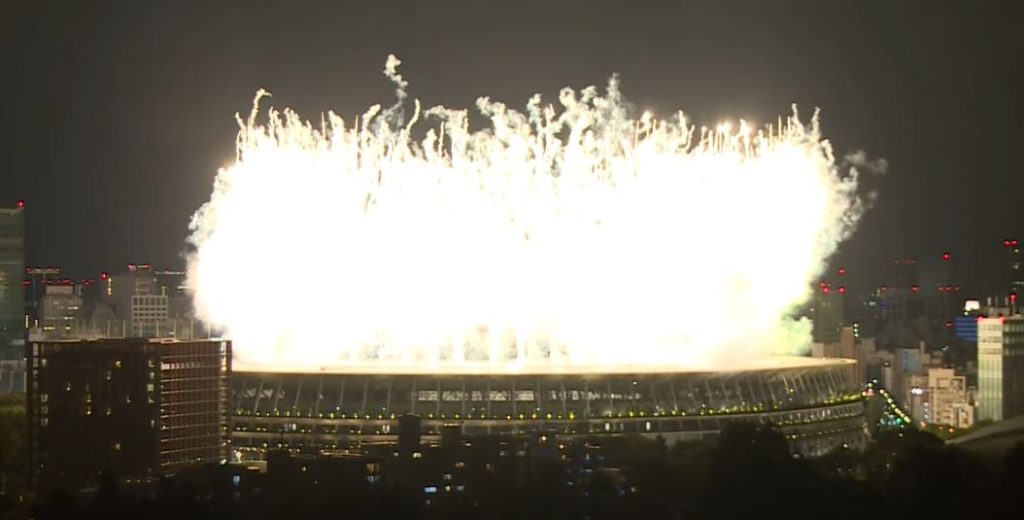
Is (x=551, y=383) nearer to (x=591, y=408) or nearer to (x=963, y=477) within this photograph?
(x=591, y=408)

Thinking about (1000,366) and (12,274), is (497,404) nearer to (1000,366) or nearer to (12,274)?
(1000,366)

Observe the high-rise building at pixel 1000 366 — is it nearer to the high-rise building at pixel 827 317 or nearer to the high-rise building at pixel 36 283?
the high-rise building at pixel 827 317

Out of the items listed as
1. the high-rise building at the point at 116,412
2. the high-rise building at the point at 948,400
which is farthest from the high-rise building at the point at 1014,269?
the high-rise building at the point at 116,412

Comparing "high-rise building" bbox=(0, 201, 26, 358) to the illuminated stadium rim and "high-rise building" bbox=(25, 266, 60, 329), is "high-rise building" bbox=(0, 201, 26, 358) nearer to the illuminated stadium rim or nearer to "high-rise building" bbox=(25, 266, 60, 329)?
"high-rise building" bbox=(25, 266, 60, 329)

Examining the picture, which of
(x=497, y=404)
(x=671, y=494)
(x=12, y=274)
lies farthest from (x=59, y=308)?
(x=671, y=494)

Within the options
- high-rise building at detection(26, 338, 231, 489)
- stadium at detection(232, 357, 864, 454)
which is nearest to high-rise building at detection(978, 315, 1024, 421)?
stadium at detection(232, 357, 864, 454)

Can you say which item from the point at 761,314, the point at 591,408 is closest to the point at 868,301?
the point at 761,314

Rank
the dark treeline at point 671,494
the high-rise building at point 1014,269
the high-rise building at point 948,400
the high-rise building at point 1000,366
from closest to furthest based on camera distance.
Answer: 1. the dark treeline at point 671,494
2. the high-rise building at point 1000,366
3. the high-rise building at point 948,400
4. the high-rise building at point 1014,269
